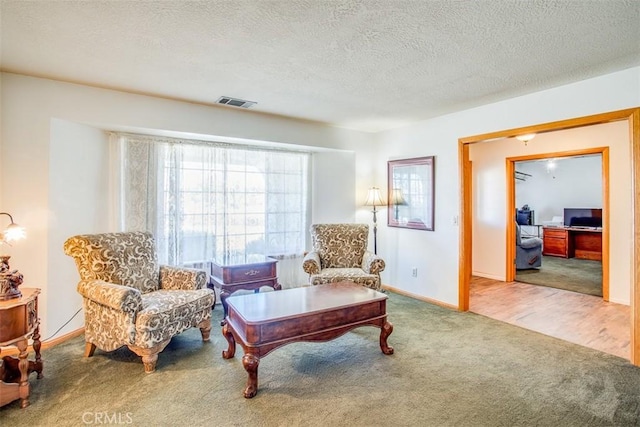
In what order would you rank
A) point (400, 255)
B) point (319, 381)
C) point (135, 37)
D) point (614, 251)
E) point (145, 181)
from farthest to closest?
point (400, 255) → point (614, 251) → point (145, 181) → point (319, 381) → point (135, 37)

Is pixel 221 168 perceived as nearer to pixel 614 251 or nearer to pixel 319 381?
pixel 319 381

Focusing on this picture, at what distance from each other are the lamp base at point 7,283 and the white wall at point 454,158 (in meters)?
4.02

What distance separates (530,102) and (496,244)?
2903 millimetres

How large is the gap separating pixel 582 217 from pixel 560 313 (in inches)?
211

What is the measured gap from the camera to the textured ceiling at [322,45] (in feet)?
6.04

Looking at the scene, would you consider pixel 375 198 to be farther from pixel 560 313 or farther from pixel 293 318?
pixel 293 318

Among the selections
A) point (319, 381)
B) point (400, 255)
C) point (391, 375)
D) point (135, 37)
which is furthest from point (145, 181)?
point (400, 255)

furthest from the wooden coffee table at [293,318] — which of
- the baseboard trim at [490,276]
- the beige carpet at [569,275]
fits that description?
the beige carpet at [569,275]

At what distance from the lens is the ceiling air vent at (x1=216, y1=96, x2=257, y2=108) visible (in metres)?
3.44

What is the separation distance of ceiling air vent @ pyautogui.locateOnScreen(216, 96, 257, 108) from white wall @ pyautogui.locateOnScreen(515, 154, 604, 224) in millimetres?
7937

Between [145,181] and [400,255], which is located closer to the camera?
[145,181]

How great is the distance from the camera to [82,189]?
125 inches

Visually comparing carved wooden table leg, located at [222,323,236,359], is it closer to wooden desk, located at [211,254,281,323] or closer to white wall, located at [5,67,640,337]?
wooden desk, located at [211,254,281,323]

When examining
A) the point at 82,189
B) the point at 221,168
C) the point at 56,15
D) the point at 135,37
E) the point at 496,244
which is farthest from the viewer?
the point at 496,244
